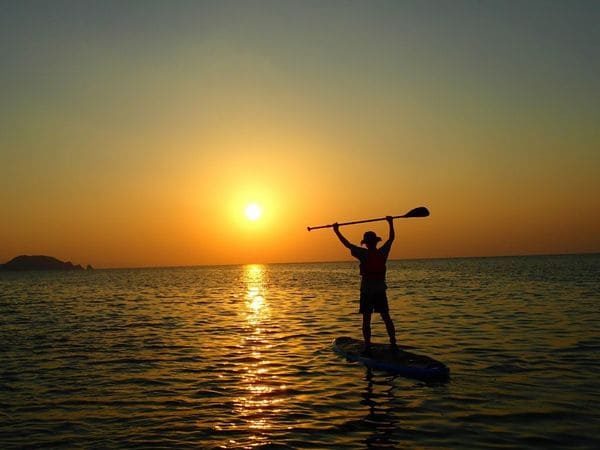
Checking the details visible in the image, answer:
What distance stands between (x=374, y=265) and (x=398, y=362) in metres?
2.60

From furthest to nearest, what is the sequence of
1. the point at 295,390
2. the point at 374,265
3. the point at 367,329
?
the point at 367,329 < the point at 374,265 < the point at 295,390

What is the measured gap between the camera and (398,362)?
13.5 m

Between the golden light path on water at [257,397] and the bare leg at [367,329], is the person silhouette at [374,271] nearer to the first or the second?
the bare leg at [367,329]

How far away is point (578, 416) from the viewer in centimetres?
943

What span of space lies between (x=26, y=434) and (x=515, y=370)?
10.9m

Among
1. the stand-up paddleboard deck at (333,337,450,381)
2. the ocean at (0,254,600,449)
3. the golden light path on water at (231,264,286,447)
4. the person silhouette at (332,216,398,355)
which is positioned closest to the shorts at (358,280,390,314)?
the person silhouette at (332,216,398,355)

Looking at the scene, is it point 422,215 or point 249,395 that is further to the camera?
point 422,215

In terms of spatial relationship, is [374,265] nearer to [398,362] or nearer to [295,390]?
A: [398,362]

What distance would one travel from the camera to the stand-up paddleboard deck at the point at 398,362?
1248cm

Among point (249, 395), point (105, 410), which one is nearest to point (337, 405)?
point (249, 395)

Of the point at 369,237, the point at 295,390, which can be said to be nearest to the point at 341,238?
the point at 369,237

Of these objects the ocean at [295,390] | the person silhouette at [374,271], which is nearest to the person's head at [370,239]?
the person silhouette at [374,271]

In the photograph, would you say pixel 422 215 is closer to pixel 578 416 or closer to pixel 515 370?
pixel 515 370

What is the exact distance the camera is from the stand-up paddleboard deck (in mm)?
12477
